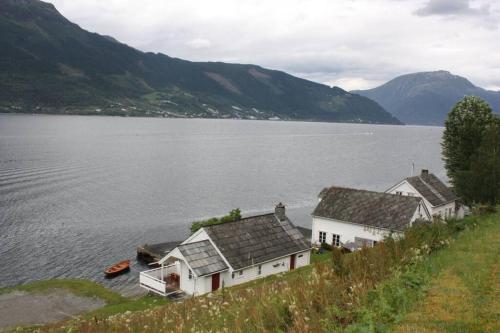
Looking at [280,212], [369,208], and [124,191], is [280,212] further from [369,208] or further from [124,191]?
[124,191]

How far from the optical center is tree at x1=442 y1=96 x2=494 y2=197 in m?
59.5

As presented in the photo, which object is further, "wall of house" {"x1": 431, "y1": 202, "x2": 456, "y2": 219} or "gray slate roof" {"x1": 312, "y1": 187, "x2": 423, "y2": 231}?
"wall of house" {"x1": 431, "y1": 202, "x2": 456, "y2": 219}

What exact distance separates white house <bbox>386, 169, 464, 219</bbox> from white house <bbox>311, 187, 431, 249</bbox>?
8028 millimetres

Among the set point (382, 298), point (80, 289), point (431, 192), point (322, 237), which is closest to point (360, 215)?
point (322, 237)

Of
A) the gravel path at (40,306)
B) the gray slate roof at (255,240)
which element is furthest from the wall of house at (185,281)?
the gravel path at (40,306)

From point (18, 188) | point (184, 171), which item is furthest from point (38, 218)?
point (184, 171)

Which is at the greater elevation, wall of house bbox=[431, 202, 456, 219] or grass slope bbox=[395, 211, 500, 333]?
grass slope bbox=[395, 211, 500, 333]

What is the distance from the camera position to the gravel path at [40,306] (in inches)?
1340

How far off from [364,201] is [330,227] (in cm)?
492

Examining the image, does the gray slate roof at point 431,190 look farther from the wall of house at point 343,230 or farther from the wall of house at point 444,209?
the wall of house at point 343,230

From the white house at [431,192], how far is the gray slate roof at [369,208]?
10.1 meters

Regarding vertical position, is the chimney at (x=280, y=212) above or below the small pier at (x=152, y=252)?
above

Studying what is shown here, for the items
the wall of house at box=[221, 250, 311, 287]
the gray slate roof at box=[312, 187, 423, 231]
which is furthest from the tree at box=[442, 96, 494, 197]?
the wall of house at box=[221, 250, 311, 287]

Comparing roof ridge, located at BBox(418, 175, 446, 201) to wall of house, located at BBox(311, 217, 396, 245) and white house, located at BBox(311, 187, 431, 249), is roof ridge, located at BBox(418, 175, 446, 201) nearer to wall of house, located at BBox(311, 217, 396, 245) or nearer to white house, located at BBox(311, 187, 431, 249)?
white house, located at BBox(311, 187, 431, 249)
